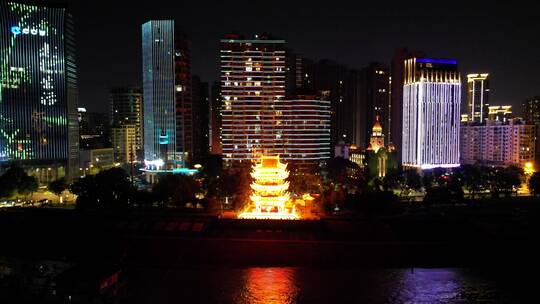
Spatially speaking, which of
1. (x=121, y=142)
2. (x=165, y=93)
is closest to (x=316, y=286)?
(x=165, y=93)

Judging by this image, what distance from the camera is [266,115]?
58750mm

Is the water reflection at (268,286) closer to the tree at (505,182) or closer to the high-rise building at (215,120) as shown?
the tree at (505,182)

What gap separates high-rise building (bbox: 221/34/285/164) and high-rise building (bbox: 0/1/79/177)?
1792 centimetres

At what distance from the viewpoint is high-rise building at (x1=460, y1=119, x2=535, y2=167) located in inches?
2704

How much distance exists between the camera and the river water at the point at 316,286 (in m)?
20.4

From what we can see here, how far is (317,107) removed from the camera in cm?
5881

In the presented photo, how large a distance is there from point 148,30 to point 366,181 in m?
32.4

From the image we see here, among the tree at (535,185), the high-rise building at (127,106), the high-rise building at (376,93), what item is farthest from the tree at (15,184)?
the high-rise building at (376,93)

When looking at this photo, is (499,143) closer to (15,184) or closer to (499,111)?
(499,111)

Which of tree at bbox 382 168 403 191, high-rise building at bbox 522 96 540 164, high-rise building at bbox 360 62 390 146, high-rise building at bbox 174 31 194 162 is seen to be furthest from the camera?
high-rise building at bbox 522 96 540 164

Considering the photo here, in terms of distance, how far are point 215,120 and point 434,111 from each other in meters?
34.7

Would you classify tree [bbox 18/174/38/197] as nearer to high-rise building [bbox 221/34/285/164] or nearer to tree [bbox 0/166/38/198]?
tree [bbox 0/166/38/198]

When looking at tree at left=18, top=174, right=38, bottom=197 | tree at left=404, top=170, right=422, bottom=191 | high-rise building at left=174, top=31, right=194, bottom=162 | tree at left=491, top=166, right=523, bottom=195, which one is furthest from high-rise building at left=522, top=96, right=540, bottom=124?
tree at left=18, top=174, right=38, bottom=197

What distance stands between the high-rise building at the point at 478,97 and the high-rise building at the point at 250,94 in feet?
177
